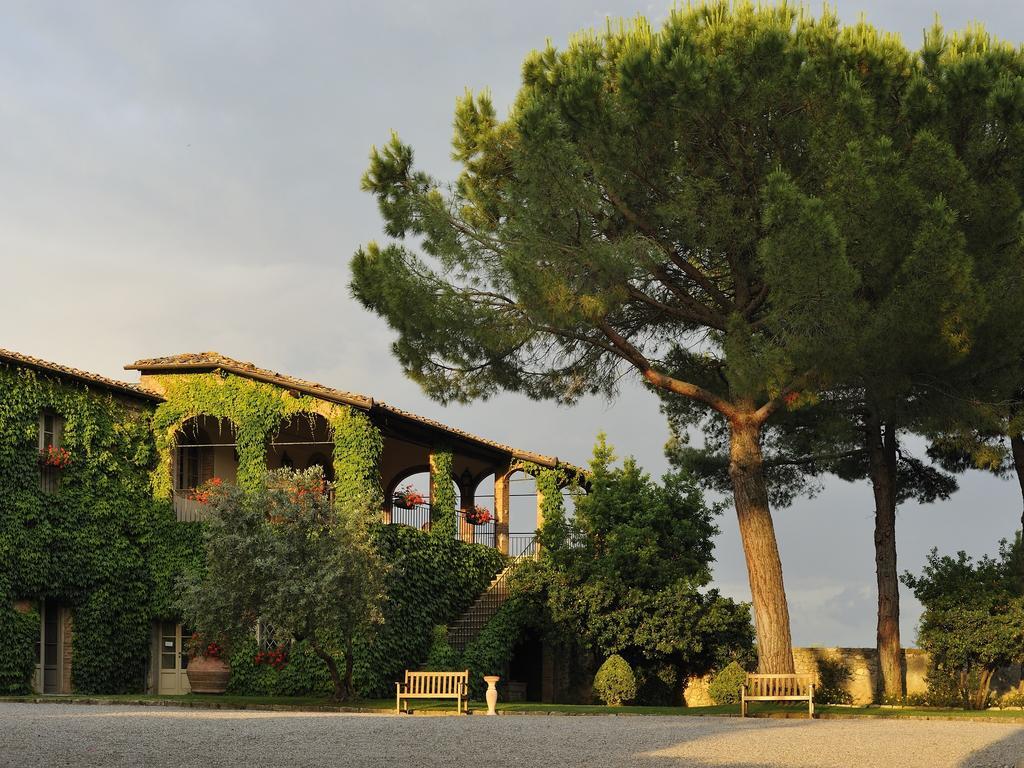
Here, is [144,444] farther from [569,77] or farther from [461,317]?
[569,77]

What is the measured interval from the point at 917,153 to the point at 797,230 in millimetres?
2595

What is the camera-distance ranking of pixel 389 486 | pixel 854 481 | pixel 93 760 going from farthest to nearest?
pixel 389 486 → pixel 854 481 → pixel 93 760

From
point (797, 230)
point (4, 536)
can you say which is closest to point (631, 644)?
point (797, 230)

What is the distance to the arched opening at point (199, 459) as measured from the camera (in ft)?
95.1

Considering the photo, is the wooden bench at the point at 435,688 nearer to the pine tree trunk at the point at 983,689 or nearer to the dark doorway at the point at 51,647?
the dark doorway at the point at 51,647

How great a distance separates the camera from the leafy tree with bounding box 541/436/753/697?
89.0ft

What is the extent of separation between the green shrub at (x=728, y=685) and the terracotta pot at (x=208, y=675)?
954 cm

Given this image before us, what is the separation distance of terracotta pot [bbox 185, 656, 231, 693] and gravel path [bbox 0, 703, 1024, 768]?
8.08 metres

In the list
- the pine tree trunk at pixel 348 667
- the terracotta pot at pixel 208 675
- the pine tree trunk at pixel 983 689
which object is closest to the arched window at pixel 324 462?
the terracotta pot at pixel 208 675

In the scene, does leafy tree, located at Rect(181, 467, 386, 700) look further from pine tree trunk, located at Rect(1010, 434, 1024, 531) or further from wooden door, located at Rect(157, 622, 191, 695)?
pine tree trunk, located at Rect(1010, 434, 1024, 531)

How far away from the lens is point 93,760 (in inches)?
460

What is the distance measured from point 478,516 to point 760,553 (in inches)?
376

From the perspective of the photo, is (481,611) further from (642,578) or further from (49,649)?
(49,649)

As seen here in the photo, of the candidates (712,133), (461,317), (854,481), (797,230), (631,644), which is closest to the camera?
(797,230)
